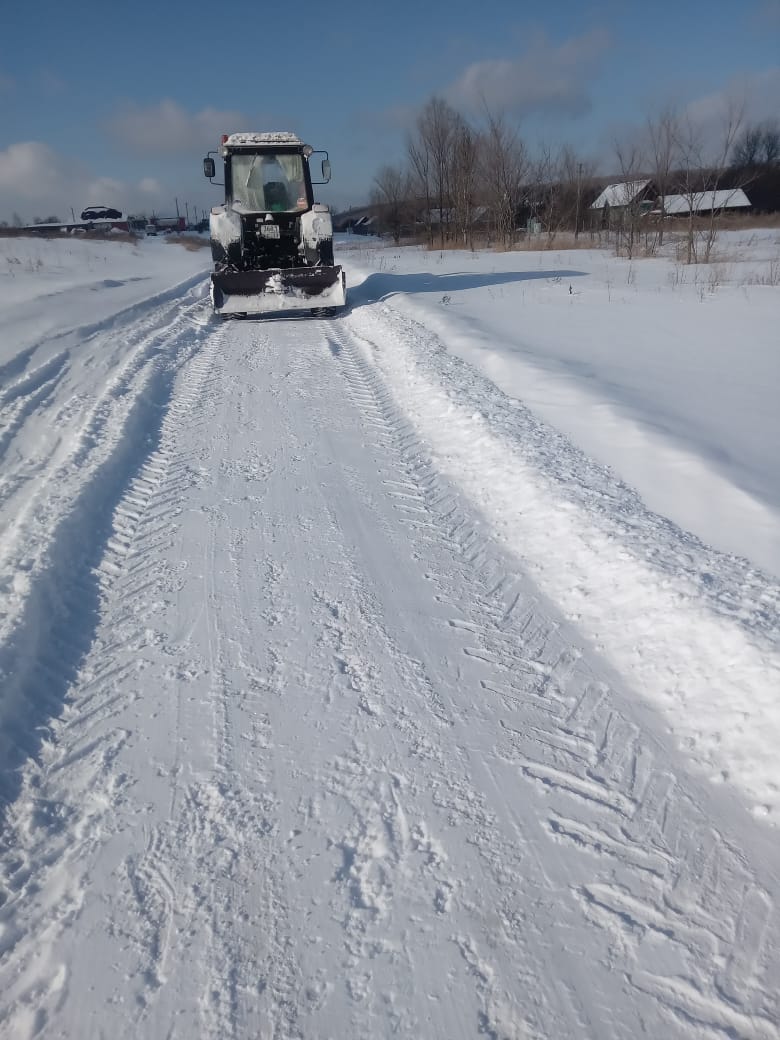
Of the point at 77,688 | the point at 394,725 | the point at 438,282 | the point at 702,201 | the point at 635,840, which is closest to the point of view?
the point at 635,840

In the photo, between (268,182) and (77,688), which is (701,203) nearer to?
(268,182)

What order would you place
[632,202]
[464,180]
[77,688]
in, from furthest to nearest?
[464,180], [632,202], [77,688]

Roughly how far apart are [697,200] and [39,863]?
26.8 meters

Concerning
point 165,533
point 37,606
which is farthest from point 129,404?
point 37,606

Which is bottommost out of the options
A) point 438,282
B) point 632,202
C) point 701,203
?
point 438,282

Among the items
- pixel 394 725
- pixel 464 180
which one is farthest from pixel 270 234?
pixel 464 180

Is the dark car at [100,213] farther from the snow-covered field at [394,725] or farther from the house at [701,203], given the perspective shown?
the snow-covered field at [394,725]

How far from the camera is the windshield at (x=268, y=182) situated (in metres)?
12.5

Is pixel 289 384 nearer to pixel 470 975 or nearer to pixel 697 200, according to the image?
pixel 470 975

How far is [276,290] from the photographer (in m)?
11.4

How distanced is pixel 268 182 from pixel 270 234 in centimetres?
105

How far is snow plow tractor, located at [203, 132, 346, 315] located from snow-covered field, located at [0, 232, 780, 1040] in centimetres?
619

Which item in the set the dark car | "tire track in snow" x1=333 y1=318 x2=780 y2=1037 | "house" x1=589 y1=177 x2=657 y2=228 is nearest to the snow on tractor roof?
"tire track in snow" x1=333 y1=318 x2=780 y2=1037

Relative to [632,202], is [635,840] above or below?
Result: below
